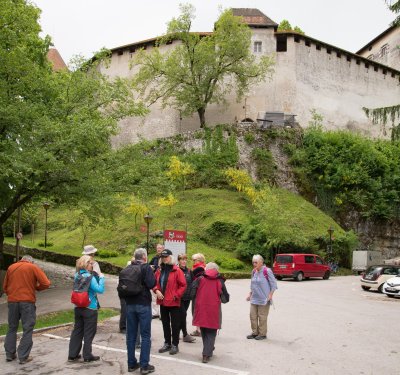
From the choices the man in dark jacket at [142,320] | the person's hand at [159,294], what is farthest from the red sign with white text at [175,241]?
the man in dark jacket at [142,320]

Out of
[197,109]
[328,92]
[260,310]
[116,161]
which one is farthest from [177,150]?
[260,310]

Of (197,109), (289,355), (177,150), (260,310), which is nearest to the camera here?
(289,355)

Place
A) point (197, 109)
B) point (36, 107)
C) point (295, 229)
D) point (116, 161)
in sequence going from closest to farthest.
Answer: point (36, 107)
point (116, 161)
point (295, 229)
point (197, 109)

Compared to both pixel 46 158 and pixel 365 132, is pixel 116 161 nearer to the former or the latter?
pixel 46 158

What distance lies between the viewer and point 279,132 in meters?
43.9

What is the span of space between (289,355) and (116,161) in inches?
465

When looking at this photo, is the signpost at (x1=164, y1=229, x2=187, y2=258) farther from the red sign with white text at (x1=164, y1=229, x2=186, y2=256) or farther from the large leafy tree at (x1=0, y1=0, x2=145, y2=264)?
the large leafy tree at (x1=0, y1=0, x2=145, y2=264)

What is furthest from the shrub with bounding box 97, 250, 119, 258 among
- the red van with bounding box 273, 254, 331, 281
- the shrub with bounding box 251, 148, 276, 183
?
the shrub with bounding box 251, 148, 276, 183

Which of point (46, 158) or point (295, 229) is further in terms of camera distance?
point (295, 229)

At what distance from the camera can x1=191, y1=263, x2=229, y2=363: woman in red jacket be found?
7.54 meters

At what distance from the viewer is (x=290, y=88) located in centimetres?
4975

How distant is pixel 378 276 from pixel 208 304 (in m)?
16.1

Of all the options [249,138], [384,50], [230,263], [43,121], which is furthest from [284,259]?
[384,50]

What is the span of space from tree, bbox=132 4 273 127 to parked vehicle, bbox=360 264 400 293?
25.7 meters
